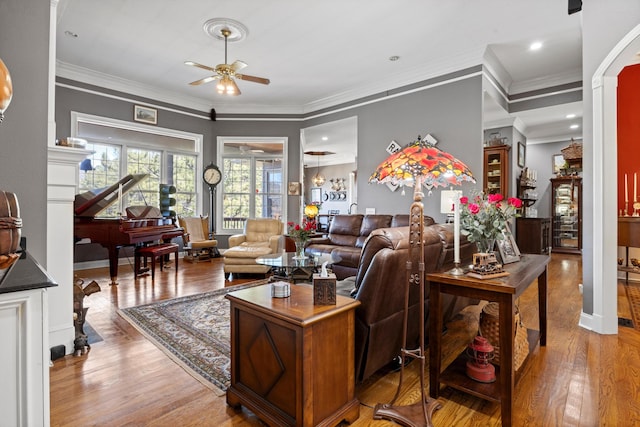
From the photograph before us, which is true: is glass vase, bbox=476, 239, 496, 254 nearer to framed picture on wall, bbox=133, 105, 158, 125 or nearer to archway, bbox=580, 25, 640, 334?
archway, bbox=580, 25, 640, 334

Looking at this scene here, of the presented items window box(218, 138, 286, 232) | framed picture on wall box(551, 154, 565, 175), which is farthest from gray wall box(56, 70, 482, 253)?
framed picture on wall box(551, 154, 565, 175)

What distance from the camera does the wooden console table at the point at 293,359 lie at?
4.53ft

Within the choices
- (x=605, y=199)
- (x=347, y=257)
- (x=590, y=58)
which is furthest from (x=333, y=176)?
(x=605, y=199)

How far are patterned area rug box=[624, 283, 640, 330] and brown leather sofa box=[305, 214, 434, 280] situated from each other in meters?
2.24

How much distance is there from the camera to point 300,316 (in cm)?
138

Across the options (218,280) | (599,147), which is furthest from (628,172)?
(218,280)

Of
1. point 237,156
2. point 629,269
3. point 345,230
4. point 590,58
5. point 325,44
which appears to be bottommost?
point 629,269

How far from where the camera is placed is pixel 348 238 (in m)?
5.27

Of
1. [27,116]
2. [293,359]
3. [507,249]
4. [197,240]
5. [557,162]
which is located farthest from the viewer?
[557,162]

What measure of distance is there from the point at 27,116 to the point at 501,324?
297 cm

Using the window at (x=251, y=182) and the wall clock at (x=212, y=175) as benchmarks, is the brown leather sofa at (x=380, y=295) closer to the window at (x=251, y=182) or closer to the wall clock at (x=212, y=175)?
the window at (x=251, y=182)

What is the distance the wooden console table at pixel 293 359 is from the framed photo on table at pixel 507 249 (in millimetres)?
1115

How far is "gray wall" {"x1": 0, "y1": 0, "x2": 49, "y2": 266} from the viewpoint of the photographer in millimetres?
1973

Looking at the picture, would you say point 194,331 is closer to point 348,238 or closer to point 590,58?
point 348,238
